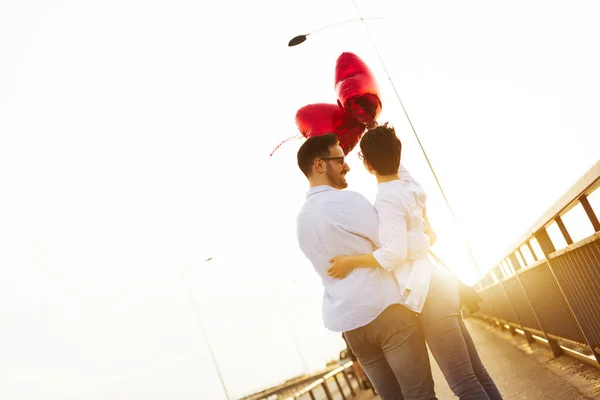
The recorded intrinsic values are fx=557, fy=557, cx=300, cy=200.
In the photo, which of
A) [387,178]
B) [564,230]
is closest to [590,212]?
[564,230]

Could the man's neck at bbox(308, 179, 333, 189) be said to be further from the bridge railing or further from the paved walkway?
the paved walkway

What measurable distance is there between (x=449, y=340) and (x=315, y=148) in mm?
1135

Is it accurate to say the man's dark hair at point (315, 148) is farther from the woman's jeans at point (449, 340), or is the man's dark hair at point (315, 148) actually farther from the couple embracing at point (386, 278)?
the woman's jeans at point (449, 340)

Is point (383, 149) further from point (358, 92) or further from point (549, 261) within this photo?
point (549, 261)

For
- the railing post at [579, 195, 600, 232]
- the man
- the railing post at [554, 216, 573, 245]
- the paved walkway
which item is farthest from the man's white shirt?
the paved walkway

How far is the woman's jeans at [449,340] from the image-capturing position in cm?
254

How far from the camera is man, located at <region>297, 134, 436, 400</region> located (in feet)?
8.31

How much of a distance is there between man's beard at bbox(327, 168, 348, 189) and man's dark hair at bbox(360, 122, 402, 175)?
17 centimetres

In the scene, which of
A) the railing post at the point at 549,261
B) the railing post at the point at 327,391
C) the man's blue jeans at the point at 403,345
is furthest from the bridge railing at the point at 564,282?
the railing post at the point at 327,391

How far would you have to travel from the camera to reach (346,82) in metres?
3.87

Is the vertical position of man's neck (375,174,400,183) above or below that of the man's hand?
above

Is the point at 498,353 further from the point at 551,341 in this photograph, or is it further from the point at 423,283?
the point at 423,283

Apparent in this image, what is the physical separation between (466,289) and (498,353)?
21.4 ft

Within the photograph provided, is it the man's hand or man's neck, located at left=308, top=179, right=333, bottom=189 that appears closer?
the man's hand
